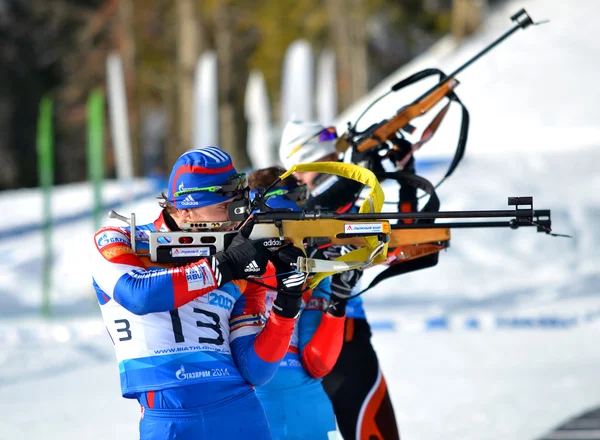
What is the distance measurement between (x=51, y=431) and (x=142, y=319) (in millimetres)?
3976

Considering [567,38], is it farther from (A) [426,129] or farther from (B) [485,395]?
(A) [426,129]

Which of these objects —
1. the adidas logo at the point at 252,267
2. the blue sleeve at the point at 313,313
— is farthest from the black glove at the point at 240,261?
the blue sleeve at the point at 313,313

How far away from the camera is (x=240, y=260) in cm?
296

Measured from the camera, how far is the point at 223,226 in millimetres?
3094

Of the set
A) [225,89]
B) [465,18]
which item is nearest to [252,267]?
[465,18]

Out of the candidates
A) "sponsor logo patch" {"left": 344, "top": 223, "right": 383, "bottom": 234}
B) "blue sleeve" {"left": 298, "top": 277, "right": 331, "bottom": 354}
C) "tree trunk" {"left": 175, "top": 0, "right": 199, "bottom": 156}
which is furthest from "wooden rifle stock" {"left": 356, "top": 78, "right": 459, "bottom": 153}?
"tree trunk" {"left": 175, "top": 0, "right": 199, "bottom": 156}

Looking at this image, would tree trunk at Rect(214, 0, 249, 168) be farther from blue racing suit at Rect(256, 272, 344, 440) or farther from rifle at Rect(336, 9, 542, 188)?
blue racing suit at Rect(256, 272, 344, 440)

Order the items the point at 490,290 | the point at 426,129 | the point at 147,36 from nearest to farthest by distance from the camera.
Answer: the point at 426,129 → the point at 490,290 → the point at 147,36

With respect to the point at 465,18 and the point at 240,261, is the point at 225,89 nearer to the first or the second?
the point at 465,18

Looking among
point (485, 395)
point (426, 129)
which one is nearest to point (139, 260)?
point (426, 129)

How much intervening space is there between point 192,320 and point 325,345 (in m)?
0.83

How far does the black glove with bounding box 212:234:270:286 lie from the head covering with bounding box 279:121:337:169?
1.79 m

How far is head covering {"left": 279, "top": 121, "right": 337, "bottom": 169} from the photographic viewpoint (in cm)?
480

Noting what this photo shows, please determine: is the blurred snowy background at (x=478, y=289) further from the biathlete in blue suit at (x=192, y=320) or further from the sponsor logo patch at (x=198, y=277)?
the sponsor logo patch at (x=198, y=277)
